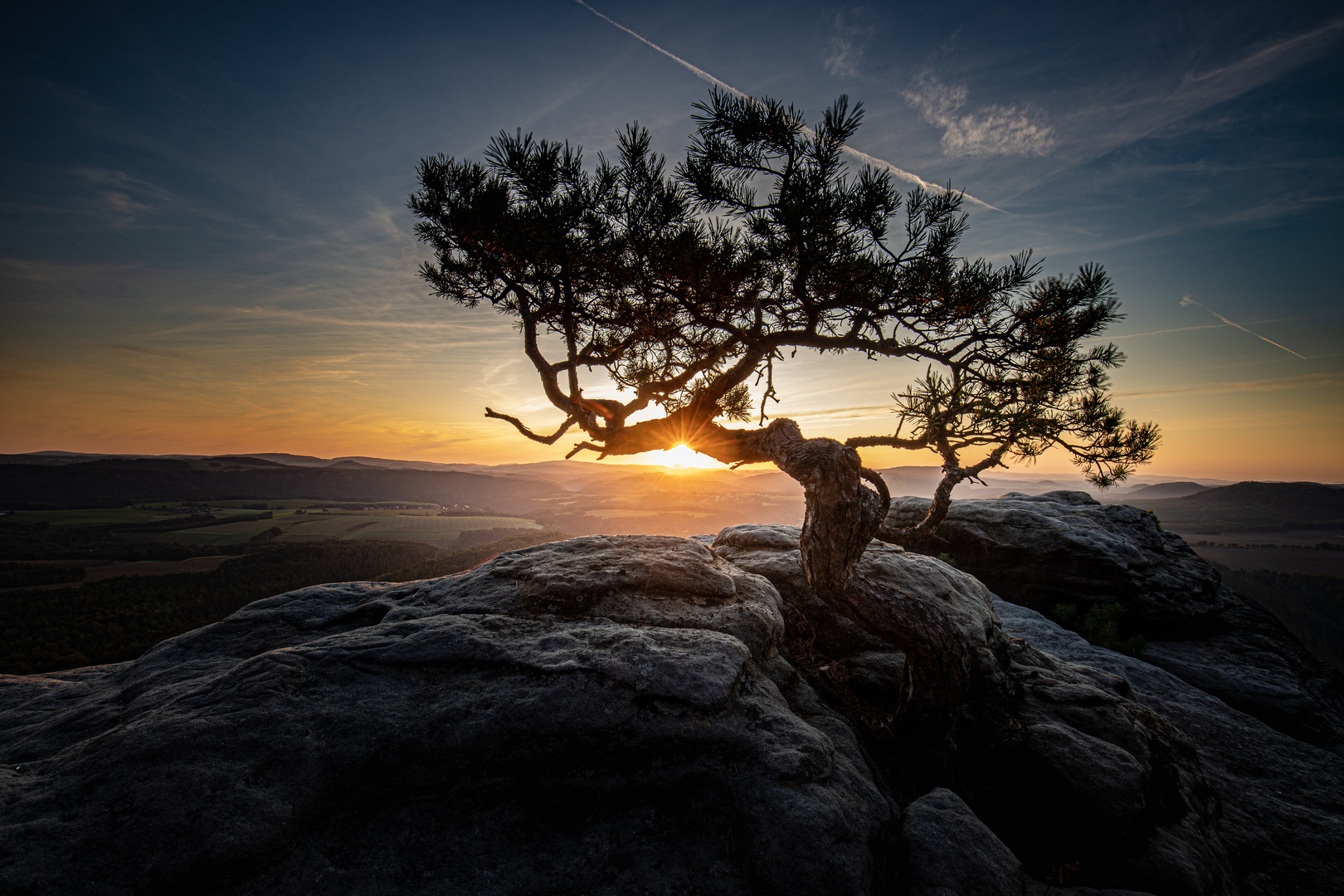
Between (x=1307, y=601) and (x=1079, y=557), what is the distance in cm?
10048

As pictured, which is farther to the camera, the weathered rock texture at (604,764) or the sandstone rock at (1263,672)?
the sandstone rock at (1263,672)

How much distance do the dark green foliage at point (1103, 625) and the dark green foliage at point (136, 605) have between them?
44.4 m

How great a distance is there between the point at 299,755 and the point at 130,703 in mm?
2914

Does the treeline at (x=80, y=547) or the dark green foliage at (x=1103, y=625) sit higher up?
the dark green foliage at (x=1103, y=625)

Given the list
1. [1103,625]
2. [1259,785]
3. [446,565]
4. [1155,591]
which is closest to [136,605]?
[446,565]

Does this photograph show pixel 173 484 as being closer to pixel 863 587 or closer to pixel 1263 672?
pixel 863 587

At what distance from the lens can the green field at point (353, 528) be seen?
9331 centimetres

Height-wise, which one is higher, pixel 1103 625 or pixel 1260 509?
pixel 1103 625

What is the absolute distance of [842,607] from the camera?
239 inches

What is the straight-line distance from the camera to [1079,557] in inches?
527

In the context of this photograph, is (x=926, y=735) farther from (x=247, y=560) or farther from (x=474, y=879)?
(x=247, y=560)

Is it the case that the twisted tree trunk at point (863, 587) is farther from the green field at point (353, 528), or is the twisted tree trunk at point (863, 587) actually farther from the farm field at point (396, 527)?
the green field at point (353, 528)

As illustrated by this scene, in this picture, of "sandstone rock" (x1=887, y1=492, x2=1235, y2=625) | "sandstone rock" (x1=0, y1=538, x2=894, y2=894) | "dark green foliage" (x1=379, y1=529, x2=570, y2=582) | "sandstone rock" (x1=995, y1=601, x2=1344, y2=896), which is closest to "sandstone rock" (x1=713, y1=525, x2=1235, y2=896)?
"sandstone rock" (x1=995, y1=601, x2=1344, y2=896)

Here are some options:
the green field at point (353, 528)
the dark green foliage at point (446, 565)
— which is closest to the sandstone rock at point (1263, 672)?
the dark green foliage at point (446, 565)
